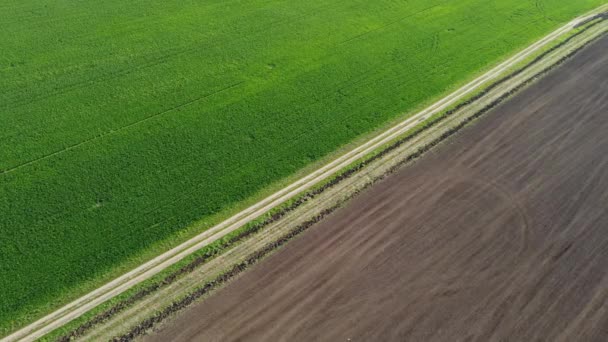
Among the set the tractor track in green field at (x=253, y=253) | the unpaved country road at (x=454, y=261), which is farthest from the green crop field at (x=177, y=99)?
the unpaved country road at (x=454, y=261)

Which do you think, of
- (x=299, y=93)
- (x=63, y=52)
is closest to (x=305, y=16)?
(x=299, y=93)

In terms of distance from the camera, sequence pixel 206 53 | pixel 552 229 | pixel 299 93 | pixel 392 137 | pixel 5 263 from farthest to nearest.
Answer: pixel 206 53, pixel 299 93, pixel 392 137, pixel 552 229, pixel 5 263

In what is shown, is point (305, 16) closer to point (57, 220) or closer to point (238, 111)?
point (238, 111)

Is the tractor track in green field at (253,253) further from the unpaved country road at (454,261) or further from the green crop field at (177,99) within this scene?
the green crop field at (177,99)

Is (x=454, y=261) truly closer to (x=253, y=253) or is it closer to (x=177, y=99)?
(x=253, y=253)

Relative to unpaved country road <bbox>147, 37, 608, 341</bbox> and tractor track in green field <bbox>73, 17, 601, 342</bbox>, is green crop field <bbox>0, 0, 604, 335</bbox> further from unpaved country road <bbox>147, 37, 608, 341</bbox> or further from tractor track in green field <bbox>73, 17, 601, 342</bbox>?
unpaved country road <bbox>147, 37, 608, 341</bbox>

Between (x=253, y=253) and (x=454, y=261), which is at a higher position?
(x=253, y=253)

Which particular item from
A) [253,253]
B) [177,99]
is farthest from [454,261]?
[177,99]
